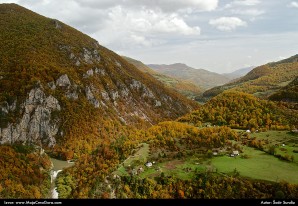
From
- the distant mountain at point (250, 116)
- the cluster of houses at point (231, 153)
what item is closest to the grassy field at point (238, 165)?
the cluster of houses at point (231, 153)

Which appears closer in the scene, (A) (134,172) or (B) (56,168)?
(A) (134,172)

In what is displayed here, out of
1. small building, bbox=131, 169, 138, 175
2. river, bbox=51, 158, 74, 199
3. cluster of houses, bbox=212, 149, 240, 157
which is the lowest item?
river, bbox=51, 158, 74, 199

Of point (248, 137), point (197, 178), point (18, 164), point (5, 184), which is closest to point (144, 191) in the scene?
point (197, 178)

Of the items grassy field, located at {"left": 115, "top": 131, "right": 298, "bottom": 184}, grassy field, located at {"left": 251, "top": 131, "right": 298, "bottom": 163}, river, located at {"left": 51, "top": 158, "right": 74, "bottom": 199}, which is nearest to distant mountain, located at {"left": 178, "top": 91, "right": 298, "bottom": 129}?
grassy field, located at {"left": 251, "top": 131, "right": 298, "bottom": 163}

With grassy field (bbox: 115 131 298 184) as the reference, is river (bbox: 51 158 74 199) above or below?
below

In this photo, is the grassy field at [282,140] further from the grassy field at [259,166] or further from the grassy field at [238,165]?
the grassy field at [259,166]

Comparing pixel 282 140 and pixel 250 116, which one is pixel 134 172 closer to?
pixel 282 140

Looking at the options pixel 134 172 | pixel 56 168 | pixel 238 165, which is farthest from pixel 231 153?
pixel 56 168

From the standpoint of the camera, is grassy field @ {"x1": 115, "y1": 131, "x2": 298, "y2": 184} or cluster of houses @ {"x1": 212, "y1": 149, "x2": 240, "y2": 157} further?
cluster of houses @ {"x1": 212, "y1": 149, "x2": 240, "y2": 157}

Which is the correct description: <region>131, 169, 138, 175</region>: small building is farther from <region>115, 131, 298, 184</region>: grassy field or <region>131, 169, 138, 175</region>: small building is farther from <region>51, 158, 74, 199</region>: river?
<region>51, 158, 74, 199</region>: river

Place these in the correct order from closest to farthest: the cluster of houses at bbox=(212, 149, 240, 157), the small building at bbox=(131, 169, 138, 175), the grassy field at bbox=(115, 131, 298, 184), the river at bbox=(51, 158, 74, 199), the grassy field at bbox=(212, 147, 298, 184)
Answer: the grassy field at bbox=(212, 147, 298, 184) → the grassy field at bbox=(115, 131, 298, 184) → the small building at bbox=(131, 169, 138, 175) → the cluster of houses at bbox=(212, 149, 240, 157) → the river at bbox=(51, 158, 74, 199)

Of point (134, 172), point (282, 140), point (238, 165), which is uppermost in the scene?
point (282, 140)
